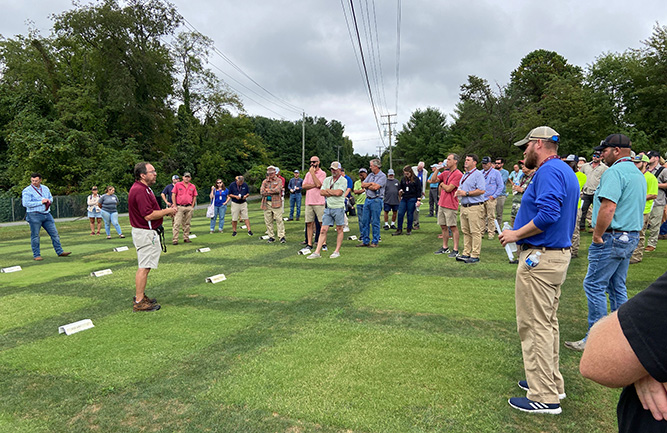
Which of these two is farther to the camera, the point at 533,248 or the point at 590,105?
the point at 590,105

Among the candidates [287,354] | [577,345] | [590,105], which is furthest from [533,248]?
[590,105]

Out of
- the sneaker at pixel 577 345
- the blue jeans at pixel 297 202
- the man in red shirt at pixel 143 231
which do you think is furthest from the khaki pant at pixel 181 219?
the sneaker at pixel 577 345

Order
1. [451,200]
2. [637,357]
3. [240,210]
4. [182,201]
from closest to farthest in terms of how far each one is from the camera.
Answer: [637,357], [451,200], [182,201], [240,210]

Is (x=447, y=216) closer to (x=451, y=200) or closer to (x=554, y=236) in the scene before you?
(x=451, y=200)

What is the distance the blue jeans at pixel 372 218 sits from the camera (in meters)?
10.5

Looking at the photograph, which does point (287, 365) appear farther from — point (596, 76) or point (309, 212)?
point (596, 76)

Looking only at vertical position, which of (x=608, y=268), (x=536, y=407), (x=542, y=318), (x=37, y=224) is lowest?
(x=536, y=407)

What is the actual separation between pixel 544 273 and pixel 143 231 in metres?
5.14

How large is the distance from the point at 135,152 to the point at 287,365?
3899 cm

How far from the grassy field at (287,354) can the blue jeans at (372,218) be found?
269cm

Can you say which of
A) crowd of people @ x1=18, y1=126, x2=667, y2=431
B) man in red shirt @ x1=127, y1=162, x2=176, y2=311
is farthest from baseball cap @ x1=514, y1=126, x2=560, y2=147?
man in red shirt @ x1=127, y1=162, x2=176, y2=311

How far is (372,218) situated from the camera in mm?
10719

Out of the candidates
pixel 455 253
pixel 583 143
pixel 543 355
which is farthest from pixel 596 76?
pixel 543 355

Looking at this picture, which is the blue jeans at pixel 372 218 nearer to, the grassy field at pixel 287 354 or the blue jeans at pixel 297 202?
the grassy field at pixel 287 354
